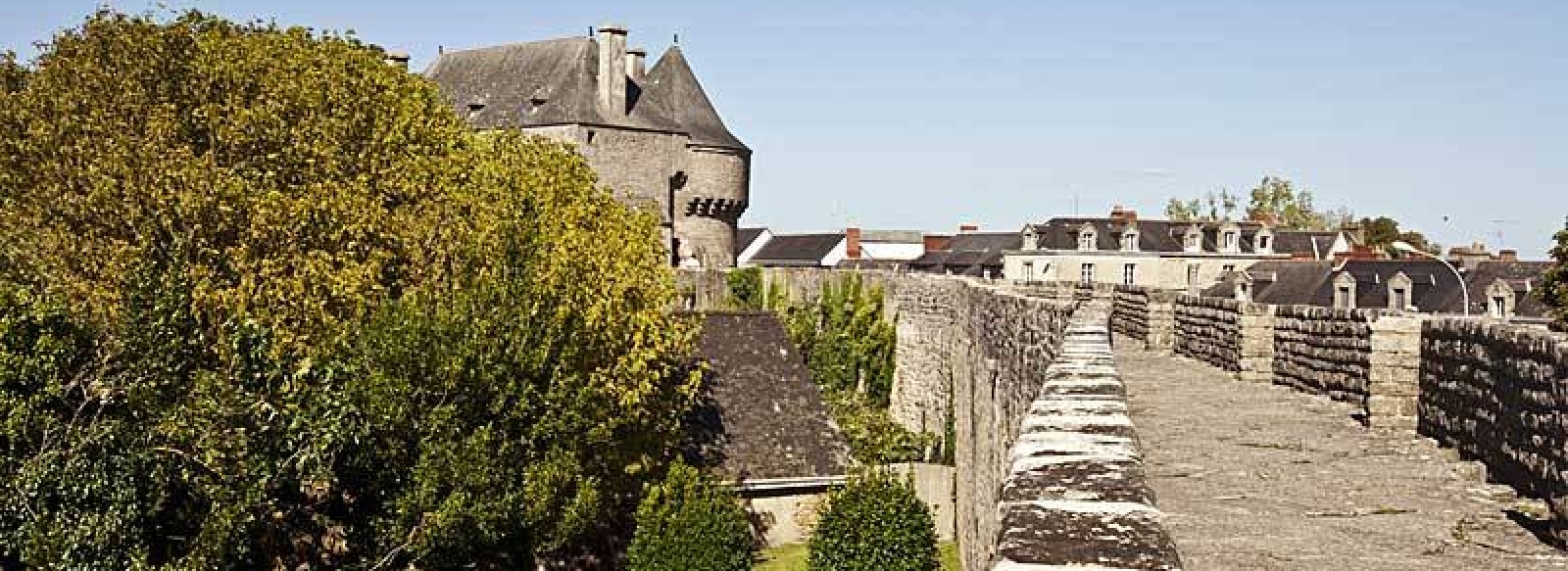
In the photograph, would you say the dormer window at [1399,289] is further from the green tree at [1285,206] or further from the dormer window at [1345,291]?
the green tree at [1285,206]

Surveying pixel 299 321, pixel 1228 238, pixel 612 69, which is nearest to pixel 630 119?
pixel 612 69

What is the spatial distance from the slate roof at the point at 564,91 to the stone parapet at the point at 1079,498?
46.0m

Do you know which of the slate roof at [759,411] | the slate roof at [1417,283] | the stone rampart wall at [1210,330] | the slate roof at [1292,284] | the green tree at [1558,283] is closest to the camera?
the stone rampart wall at [1210,330]

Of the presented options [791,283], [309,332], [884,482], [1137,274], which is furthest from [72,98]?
[1137,274]

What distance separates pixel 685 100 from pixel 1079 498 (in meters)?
51.6

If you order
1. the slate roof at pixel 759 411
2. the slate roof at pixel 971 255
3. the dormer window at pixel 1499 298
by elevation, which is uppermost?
the slate roof at pixel 971 255

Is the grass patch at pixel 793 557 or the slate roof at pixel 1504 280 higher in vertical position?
the slate roof at pixel 1504 280

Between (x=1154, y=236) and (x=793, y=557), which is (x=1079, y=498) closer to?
(x=793, y=557)

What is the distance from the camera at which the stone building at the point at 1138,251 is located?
2749 inches

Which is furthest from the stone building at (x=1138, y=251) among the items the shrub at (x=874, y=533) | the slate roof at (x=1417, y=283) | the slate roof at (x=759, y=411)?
the shrub at (x=874, y=533)

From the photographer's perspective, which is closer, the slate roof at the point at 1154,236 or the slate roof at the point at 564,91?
the slate roof at the point at 564,91

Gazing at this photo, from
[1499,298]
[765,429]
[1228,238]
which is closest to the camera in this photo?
[765,429]

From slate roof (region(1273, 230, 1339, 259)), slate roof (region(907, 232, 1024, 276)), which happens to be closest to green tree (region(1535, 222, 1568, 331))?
slate roof (region(1273, 230, 1339, 259))

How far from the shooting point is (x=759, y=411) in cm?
2866
